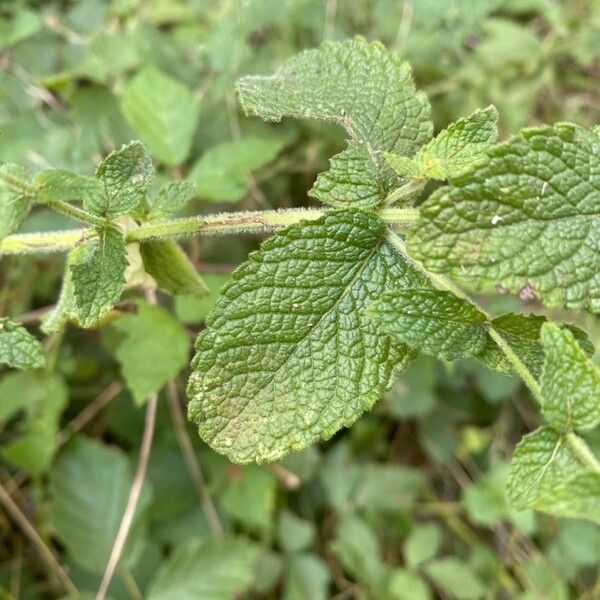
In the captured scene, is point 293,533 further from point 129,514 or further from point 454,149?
point 454,149

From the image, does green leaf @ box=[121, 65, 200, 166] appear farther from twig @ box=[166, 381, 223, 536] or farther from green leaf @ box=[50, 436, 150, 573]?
green leaf @ box=[50, 436, 150, 573]

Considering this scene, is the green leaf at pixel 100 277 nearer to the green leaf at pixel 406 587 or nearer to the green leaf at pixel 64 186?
the green leaf at pixel 64 186

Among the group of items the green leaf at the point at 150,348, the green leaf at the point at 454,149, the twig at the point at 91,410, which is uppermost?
the green leaf at the point at 454,149

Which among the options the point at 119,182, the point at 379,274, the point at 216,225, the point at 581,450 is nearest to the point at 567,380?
the point at 581,450

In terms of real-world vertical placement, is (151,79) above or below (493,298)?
above

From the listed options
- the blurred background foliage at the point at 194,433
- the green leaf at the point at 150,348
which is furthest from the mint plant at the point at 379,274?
the blurred background foliage at the point at 194,433

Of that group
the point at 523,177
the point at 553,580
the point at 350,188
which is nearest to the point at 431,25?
the point at 350,188

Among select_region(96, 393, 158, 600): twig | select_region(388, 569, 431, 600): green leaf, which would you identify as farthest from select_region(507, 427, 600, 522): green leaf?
select_region(388, 569, 431, 600): green leaf

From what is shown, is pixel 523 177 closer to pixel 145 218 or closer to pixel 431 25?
pixel 145 218
